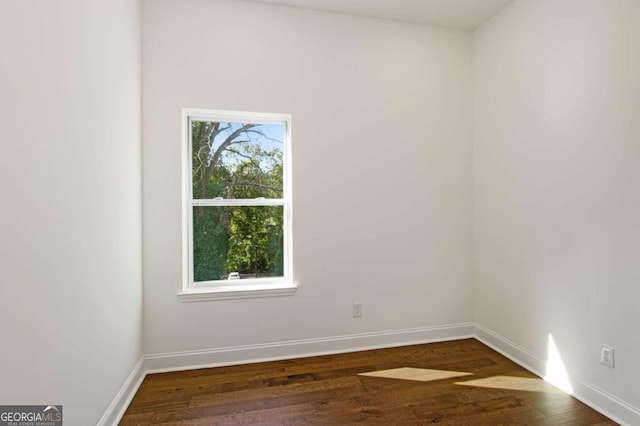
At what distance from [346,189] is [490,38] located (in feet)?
6.22

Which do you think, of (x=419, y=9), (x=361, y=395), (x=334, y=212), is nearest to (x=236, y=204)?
(x=334, y=212)

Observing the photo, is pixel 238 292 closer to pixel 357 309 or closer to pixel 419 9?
pixel 357 309

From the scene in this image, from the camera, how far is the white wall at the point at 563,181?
73.0 inches

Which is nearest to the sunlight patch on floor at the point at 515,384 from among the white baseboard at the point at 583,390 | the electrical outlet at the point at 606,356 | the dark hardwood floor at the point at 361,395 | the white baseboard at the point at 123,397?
the dark hardwood floor at the point at 361,395

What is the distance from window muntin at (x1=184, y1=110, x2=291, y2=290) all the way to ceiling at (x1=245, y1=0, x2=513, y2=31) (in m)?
1.00

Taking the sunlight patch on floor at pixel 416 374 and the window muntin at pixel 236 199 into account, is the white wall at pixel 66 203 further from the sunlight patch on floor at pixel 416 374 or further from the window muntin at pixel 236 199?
the sunlight patch on floor at pixel 416 374

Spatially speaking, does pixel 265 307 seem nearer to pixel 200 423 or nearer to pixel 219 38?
pixel 200 423

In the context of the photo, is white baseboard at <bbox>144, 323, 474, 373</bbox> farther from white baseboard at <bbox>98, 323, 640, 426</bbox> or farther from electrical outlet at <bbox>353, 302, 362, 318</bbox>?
electrical outlet at <bbox>353, 302, 362, 318</bbox>

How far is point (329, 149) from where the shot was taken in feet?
Result: 8.91

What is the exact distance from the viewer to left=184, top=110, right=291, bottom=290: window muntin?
8.58 feet

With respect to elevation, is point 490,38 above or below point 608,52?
above

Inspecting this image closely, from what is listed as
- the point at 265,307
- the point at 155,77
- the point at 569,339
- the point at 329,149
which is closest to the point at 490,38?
Answer: the point at 329,149

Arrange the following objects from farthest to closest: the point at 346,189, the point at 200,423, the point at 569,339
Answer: the point at 346,189 → the point at 569,339 → the point at 200,423

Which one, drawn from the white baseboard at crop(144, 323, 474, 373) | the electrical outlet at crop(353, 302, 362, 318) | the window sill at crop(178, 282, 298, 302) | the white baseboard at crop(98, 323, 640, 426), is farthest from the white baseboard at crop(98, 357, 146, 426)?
the electrical outlet at crop(353, 302, 362, 318)
